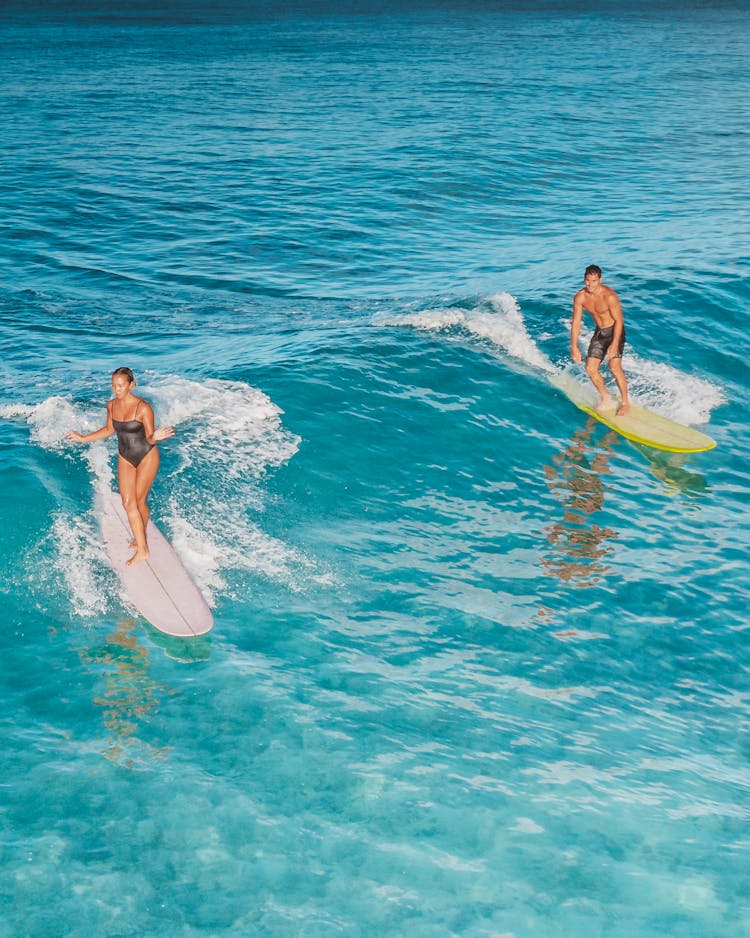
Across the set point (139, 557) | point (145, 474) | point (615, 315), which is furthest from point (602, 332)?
point (139, 557)

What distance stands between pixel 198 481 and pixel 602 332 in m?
6.24

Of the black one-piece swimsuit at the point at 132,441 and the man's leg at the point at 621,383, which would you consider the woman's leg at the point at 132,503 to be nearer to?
the black one-piece swimsuit at the point at 132,441

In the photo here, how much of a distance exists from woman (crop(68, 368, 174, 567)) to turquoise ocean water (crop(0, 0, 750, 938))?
0.71m

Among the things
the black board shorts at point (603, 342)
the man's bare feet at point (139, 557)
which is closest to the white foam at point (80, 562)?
the man's bare feet at point (139, 557)

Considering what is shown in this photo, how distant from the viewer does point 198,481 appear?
41.7 feet

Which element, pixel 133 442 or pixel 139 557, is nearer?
pixel 133 442

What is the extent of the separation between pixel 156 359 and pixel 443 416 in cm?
530

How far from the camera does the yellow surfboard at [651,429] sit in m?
14.1

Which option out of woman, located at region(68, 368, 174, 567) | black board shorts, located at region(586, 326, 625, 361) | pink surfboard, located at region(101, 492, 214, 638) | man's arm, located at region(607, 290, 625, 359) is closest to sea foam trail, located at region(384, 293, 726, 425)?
black board shorts, located at region(586, 326, 625, 361)

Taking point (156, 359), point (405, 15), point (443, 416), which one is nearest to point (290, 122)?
point (156, 359)

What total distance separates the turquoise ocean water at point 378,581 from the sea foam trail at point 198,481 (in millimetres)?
58

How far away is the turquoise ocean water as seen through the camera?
302 inches

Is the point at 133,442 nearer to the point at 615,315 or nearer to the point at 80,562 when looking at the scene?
the point at 80,562

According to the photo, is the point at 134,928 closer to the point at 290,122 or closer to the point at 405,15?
the point at 290,122
